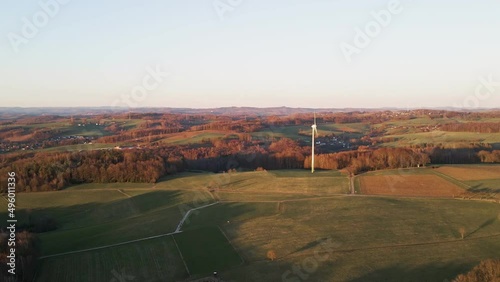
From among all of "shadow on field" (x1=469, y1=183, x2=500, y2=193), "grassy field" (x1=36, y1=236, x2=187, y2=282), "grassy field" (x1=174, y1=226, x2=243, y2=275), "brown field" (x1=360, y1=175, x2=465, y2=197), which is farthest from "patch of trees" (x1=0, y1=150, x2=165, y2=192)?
"shadow on field" (x1=469, y1=183, x2=500, y2=193)

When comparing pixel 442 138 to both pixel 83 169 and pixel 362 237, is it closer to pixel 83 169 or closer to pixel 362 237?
pixel 362 237

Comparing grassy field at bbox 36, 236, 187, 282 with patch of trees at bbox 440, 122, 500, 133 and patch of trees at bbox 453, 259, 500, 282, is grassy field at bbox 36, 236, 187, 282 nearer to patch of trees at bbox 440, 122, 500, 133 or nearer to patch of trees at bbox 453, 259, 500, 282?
patch of trees at bbox 453, 259, 500, 282

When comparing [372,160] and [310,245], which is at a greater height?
[372,160]

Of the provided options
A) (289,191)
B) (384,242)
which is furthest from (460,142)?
(384,242)

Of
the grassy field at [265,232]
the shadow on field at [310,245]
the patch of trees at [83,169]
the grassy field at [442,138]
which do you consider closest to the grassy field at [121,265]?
the grassy field at [265,232]

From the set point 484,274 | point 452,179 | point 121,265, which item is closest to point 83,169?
point 121,265
